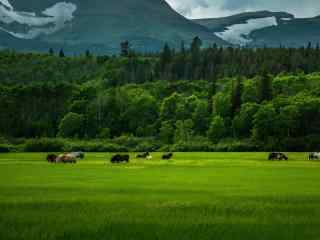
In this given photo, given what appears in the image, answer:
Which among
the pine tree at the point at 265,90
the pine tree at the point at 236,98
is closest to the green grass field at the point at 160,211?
the pine tree at the point at 265,90

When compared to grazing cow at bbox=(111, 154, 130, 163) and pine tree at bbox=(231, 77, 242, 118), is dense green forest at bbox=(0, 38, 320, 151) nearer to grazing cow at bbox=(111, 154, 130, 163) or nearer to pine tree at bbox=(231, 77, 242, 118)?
pine tree at bbox=(231, 77, 242, 118)

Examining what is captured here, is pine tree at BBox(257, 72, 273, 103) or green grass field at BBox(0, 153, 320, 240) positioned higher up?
pine tree at BBox(257, 72, 273, 103)

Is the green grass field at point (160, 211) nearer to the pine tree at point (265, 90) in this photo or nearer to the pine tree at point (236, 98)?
the pine tree at point (265, 90)

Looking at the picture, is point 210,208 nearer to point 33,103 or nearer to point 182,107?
point 182,107

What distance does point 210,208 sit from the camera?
79.9ft

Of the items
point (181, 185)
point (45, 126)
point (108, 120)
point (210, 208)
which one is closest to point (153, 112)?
point (108, 120)

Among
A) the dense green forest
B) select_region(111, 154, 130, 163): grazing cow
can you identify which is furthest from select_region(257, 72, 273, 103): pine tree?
select_region(111, 154, 130, 163): grazing cow

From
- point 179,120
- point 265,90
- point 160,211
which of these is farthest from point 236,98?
point 160,211

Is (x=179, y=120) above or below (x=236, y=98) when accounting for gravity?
below

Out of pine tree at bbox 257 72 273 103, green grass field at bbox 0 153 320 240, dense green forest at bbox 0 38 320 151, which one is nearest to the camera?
green grass field at bbox 0 153 320 240

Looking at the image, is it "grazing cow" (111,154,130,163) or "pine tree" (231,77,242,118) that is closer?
"grazing cow" (111,154,130,163)

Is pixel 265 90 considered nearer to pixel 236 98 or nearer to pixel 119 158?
pixel 236 98

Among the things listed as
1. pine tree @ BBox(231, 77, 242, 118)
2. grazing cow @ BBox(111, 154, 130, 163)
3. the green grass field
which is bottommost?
grazing cow @ BBox(111, 154, 130, 163)

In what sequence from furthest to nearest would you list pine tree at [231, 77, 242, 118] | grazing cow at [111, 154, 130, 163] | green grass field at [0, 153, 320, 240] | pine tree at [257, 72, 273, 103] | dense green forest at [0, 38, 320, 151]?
pine tree at [231, 77, 242, 118] < pine tree at [257, 72, 273, 103] < dense green forest at [0, 38, 320, 151] < grazing cow at [111, 154, 130, 163] < green grass field at [0, 153, 320, 240]
